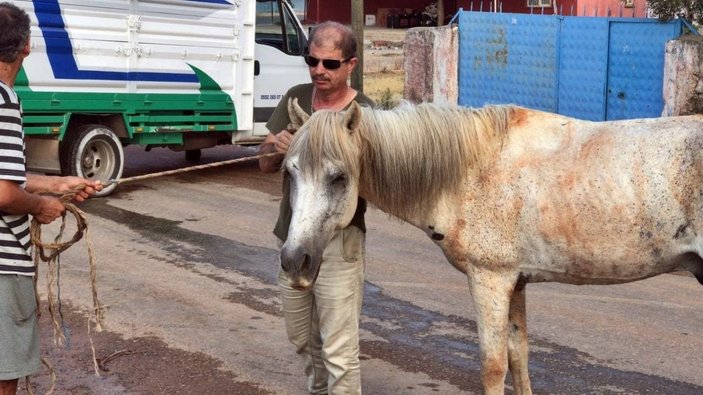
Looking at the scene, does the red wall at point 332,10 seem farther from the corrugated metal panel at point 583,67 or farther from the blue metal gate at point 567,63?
the corrugated metal panel at point 583,67

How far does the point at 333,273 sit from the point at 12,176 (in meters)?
1.44

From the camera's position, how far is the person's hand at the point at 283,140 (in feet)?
14.4

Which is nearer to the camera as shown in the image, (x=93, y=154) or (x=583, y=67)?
(x=93, y=154)

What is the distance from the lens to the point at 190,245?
9.16 m

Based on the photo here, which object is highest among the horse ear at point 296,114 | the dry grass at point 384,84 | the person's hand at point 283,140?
the horse ear at point 296,114

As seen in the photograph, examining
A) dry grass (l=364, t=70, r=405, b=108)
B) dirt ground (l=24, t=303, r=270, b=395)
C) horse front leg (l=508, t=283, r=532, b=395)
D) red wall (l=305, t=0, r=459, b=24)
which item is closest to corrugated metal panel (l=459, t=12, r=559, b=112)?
dry grass (l=364, t=70, r=405, b=108)

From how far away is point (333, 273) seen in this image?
447cm

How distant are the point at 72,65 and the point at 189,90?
171cm

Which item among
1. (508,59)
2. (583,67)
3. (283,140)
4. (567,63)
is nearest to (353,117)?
(283,140)

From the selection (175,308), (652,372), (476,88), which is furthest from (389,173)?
(476,88)

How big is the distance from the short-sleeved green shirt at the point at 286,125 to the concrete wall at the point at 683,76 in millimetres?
9705

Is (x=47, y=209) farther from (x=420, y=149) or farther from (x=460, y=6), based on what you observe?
(x=460, y=6)

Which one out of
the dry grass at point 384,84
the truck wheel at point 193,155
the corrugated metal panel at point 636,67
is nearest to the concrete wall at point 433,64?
the dry grass at point 384,84

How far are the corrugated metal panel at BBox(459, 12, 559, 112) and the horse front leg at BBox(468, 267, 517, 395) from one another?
12557 millimetres
